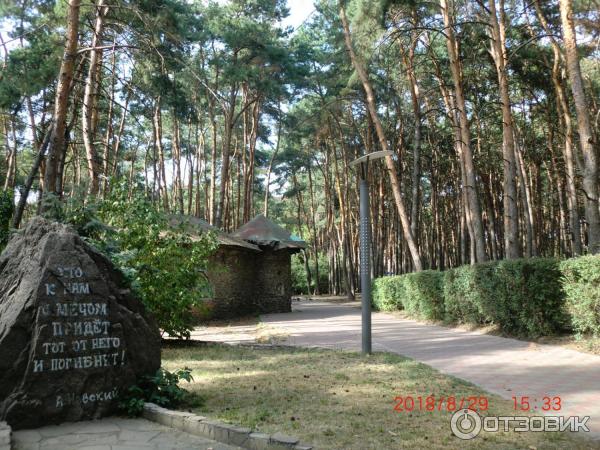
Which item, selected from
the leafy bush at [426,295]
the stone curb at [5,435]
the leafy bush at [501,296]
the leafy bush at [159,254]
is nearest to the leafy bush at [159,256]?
the leafy bush at [159,254]

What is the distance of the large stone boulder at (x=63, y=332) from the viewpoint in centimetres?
446

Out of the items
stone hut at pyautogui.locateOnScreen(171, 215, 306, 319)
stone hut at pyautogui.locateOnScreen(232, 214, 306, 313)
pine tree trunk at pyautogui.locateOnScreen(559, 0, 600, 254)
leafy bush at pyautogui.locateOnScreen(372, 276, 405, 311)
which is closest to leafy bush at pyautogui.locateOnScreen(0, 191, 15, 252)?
stone hut at pyautogui.locateOnScreen(171, 215, 306, 319)

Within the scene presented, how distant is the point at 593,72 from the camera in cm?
1520

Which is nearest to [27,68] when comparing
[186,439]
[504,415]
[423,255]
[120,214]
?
[120,214]

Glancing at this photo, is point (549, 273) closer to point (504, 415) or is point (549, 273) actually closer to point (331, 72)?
point (504, 415)

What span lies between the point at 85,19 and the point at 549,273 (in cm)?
1323

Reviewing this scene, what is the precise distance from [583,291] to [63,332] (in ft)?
27.0

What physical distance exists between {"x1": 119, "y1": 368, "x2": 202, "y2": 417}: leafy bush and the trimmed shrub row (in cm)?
697

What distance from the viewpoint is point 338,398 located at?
5.68m

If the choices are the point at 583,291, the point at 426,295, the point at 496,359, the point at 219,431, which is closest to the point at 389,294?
the point at 426,295

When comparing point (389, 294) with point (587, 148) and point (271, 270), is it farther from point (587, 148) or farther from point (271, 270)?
point (587, 148)

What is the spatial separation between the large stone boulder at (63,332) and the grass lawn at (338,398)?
0.99 meters

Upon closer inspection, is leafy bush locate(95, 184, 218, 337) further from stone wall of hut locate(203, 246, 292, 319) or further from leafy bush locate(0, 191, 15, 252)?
stone wall of hut locate(203, 246, 292, 319)

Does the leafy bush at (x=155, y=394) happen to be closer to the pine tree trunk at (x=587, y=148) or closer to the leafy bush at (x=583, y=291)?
the leafy bush at (x=583, y=291)
